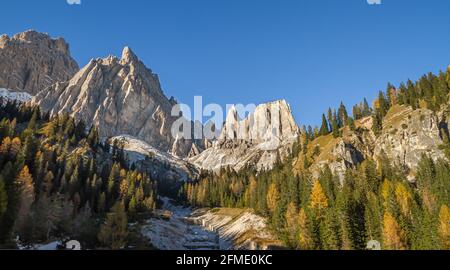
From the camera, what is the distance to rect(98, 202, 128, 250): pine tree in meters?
93.4

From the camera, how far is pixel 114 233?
9662cm

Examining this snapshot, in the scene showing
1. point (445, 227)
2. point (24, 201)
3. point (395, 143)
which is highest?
point (395, 143)

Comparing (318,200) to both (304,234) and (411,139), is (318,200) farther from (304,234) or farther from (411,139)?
(411,139)

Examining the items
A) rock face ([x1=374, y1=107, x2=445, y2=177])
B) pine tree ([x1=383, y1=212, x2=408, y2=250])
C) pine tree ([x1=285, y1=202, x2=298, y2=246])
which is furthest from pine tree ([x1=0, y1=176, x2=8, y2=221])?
rock face ([x1=374, y1=107, x2=445, y2=177])

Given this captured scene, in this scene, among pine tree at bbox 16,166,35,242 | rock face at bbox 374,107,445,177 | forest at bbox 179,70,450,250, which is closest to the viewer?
pine tree at bbox 16,166,35,242

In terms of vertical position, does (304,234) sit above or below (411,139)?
below

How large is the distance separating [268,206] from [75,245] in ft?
267

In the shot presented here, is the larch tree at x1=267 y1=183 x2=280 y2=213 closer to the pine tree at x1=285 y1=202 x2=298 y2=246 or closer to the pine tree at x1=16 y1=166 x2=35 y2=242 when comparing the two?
the pine tree at x1=285 y1=202 x2=298 y2=246

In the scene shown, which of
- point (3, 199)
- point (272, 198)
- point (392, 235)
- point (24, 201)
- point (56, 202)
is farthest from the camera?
point (272, 198)

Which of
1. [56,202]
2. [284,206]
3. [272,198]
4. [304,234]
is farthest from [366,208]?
[56,202]

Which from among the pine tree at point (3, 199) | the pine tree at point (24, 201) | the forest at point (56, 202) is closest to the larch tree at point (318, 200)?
the forest at point (56, 202)

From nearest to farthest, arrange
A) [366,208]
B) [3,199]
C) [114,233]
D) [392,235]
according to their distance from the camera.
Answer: [3,199] → [392,235] → [114,233] → [366,208]

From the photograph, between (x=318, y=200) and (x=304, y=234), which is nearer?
(x=304, y=234)
